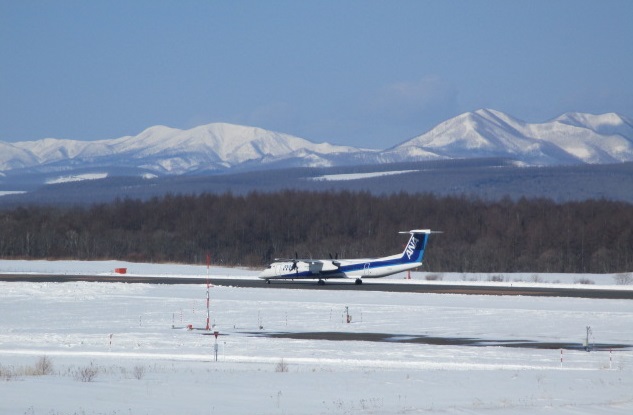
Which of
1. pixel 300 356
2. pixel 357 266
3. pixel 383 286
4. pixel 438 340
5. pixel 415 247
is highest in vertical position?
pixel 415 247

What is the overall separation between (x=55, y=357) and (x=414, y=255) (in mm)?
36503

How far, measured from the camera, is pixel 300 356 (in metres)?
27.7

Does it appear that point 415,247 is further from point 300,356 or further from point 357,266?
point 300,356

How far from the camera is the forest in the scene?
94250 millimetres

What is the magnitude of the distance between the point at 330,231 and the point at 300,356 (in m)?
90.6

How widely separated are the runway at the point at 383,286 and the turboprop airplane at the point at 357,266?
0.64 metres

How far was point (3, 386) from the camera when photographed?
771 inches

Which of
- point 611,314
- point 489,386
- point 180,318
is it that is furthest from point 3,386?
point 611,314

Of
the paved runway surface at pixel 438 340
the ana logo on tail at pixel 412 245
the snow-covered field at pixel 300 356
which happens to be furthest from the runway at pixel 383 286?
the paved runway surface at pixel 438 340

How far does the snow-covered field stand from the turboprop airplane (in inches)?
327

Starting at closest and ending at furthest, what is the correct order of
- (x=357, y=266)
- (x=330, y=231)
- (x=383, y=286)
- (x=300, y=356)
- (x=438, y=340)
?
(x=300, y=356) < (x=438, y=340) < (x=383, y=286) < (x=357, y=266) < (x=330, y=231)

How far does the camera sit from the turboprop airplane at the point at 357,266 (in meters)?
60.8

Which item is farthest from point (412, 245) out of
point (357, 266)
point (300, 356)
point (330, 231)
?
point (330, 231)

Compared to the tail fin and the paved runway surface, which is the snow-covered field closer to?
A: the paved runway surface
